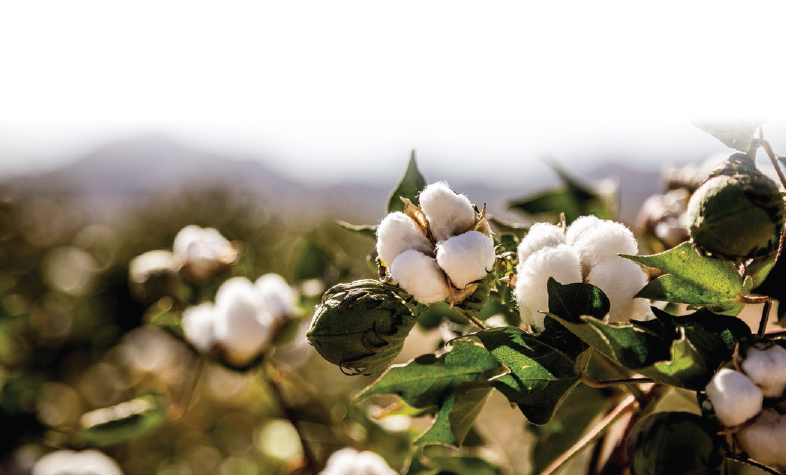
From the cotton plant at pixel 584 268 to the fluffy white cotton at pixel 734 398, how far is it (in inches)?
5.2

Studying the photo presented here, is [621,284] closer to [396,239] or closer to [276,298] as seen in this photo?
[396,239]

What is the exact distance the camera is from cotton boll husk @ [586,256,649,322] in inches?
22.5

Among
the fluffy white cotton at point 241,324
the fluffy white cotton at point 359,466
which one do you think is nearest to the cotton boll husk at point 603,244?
the fluffy white cotton at point 359,466

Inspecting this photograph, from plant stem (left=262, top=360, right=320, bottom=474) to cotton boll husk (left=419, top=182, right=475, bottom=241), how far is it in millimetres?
618

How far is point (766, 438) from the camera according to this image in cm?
45

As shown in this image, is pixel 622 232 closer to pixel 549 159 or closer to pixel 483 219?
pixel 483 219

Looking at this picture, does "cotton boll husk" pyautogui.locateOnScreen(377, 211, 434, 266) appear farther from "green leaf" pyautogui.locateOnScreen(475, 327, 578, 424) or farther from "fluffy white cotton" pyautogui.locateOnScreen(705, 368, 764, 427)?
"fluffy white cotton" pyautogui.locateOnScreen(705, 368, 764, 427)

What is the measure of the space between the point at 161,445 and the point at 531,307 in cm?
193

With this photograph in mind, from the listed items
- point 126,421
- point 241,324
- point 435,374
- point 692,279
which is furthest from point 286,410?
point 692,279

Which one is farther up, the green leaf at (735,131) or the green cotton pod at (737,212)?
the green leaf at (735,131)

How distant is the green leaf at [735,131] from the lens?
20.4 inches

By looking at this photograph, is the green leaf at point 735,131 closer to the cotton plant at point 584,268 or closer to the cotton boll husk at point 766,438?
the cotton plant at point 584,268

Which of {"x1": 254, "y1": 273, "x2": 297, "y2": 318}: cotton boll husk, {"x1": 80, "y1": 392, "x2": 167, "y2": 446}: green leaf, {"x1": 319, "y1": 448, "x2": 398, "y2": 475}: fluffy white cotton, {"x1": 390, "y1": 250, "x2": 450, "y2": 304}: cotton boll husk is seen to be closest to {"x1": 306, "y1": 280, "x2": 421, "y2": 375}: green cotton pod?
{"x1": 390, "y1": 250, "x2": 450, "y2": 304}: cotton boll husk

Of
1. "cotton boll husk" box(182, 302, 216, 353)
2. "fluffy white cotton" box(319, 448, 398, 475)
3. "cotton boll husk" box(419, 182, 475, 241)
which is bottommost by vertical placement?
"fluffy white cotton" box(319, 448, 398, 475)
